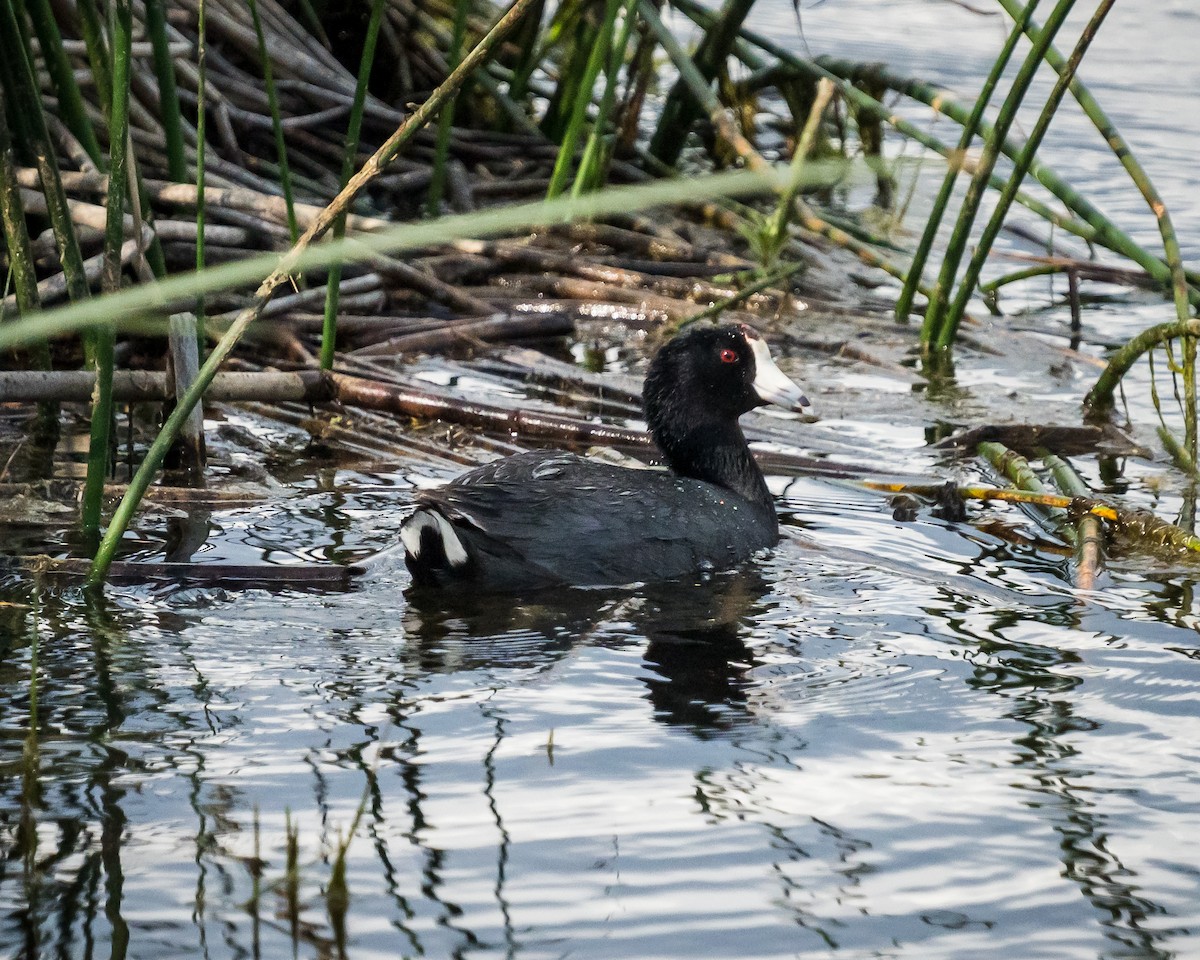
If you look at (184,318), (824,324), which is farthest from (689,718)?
(824,324)

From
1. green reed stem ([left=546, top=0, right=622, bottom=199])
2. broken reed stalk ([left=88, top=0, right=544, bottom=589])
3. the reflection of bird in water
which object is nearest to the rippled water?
the reflection of bird in water

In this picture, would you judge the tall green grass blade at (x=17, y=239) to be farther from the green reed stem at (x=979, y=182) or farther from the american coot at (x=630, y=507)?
the green reed stem at (x=979, y=182)

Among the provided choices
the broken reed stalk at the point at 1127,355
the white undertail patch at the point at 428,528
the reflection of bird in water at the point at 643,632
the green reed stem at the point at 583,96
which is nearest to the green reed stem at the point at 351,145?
the white undertail patch at the point at 428,528

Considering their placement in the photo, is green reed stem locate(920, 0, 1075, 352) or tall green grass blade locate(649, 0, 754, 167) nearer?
green reed stem locate(920, 0, 1075, 352)

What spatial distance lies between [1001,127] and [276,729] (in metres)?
3.21

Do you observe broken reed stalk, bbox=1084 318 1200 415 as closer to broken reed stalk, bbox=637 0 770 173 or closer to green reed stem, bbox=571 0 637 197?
broken reed stalk, bbox=637 0 770 173

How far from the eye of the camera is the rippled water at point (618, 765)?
2.57 meters

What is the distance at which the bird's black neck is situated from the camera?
5035 millimetres

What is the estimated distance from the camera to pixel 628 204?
149cm

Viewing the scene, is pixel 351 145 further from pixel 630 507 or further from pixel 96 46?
pixel 630 507

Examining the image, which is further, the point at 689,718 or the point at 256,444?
the point at 256,444

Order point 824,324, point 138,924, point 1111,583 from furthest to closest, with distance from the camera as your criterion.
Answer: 1. point 824,324
2. point 1111,583
3. point 138,924

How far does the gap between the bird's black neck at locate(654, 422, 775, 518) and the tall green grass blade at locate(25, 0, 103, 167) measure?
183cm

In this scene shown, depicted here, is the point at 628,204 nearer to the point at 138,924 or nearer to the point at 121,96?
the point at 138,924
